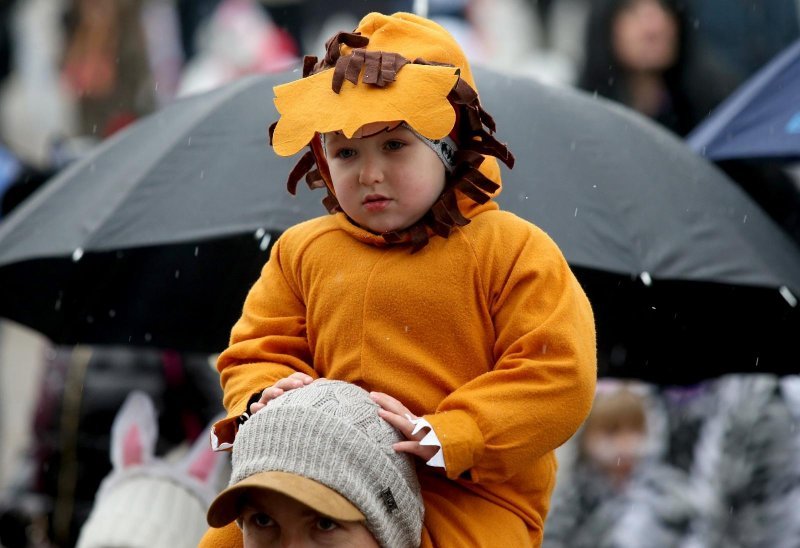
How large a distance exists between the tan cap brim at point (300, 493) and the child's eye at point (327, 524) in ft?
0.17

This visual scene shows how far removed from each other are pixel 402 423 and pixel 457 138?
24.9 inches

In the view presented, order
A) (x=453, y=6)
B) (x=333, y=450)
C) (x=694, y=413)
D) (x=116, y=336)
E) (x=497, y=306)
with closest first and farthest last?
1. (x=333, y=450)
2. (x=497, y=306)
3. (x=116, y=336)
4. (x=694, y=413)
5. (x=453, y=6)

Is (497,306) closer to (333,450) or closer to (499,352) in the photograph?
(499,352)

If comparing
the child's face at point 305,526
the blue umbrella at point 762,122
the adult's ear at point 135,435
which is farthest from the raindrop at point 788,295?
the adult's ear at point 135,435

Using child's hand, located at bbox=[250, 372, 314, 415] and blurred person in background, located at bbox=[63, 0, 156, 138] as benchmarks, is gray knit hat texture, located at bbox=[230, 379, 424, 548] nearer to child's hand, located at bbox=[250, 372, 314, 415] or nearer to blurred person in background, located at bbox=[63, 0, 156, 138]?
child's hand, located at bbox=[250, 372, 314, 415]

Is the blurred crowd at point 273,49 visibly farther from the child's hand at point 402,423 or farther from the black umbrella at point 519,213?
the child's hand at point 402,423

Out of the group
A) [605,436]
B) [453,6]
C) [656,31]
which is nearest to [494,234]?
[605,436]

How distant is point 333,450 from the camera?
2697 mm

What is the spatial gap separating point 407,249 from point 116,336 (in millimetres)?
2368

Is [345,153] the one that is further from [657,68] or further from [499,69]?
[657,68]

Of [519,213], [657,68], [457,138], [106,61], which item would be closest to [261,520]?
[457,138]

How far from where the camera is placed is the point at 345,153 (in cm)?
296

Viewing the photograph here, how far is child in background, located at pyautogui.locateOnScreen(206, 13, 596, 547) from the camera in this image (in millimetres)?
2816

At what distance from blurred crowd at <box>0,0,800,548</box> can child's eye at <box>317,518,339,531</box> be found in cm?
318
